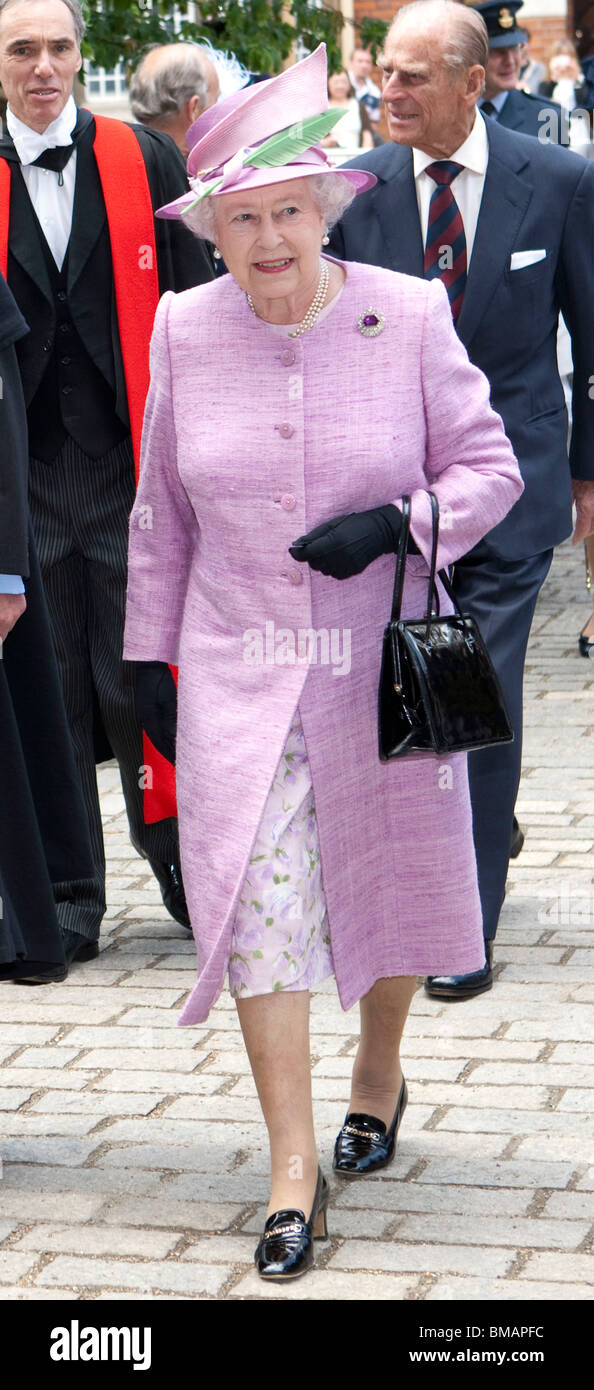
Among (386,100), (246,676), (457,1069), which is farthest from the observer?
(386,100)

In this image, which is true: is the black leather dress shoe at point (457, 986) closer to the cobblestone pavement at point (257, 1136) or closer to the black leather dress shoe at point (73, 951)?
the cobblestone pavement at point (257, 1136)

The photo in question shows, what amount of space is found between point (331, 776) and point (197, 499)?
530mm

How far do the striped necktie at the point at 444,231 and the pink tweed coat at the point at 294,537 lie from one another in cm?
139

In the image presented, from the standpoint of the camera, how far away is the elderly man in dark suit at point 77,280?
5262 mm

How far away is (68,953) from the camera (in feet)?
17.9

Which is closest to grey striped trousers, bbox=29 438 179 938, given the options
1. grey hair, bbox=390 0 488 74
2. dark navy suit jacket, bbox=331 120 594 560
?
dark navy suit jacket, bbox=331 120 594 560

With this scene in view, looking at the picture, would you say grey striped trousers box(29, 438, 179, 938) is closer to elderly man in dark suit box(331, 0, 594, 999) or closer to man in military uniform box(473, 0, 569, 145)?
elderly man in dark suit box(331, 0, 594, 999)

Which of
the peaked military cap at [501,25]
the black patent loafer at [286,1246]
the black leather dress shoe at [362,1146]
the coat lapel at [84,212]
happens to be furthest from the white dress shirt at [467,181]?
the peaked military cap at [501,25]

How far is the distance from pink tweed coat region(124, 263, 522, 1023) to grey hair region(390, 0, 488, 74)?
1480mm

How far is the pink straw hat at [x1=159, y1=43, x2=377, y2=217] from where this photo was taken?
3.49 metres

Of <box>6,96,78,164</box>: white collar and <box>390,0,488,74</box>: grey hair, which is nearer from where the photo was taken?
<box>390,0,488,74</box>: grey hair

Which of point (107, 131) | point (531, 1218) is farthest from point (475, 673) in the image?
point (107, 131)
